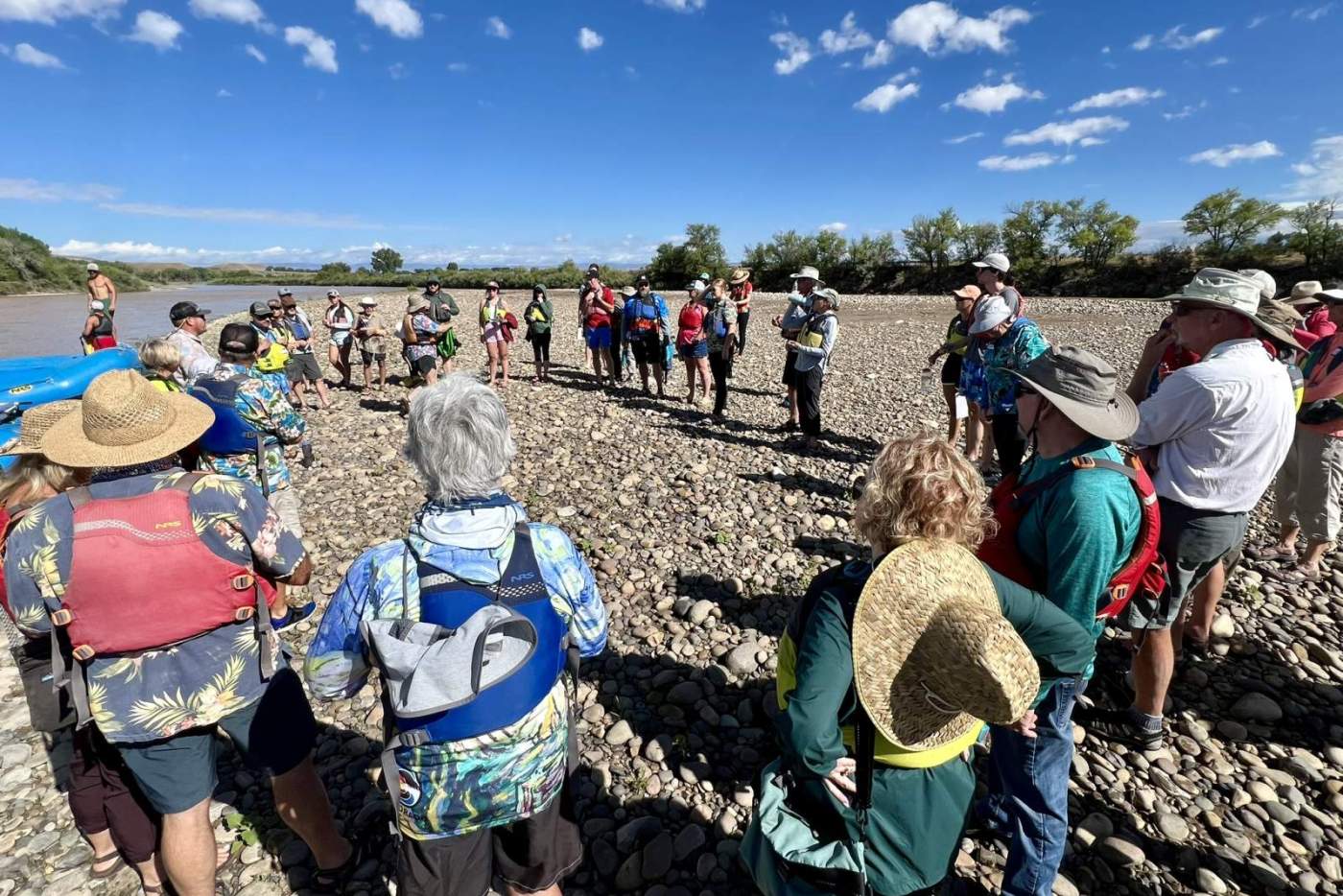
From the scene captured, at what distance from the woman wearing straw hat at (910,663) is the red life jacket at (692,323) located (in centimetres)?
841

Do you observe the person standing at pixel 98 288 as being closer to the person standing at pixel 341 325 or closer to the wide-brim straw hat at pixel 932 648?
the person standing at pixel 341 325

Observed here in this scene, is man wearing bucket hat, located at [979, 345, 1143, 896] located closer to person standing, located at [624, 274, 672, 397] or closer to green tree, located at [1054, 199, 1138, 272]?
person standing, located at [624, 274, 672, 397]

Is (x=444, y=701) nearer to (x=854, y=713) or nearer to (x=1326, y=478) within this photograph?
(x=854, y=713)

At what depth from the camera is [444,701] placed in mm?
1612

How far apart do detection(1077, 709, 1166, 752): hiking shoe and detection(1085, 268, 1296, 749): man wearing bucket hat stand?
0.25m

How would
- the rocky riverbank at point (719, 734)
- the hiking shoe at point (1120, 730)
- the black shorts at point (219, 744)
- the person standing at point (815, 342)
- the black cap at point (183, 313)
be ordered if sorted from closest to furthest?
the black shorts at point (219, 744) < the rocky riverbank at point (719, 734) < the hiking shoe at point (1120, 730) < the black cap at point (183, 313) < the person standing at point (815, 342)

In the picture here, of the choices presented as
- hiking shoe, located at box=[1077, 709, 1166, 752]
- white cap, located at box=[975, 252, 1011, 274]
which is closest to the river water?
white cap, located at box=[975, 252, 1011, 274]

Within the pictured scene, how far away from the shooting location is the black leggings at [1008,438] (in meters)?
5.64

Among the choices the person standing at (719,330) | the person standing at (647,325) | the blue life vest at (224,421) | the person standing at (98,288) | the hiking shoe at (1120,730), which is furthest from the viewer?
the person standing at (98,288)

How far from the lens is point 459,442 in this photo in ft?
5.78

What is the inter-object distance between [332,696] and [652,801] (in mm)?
2016

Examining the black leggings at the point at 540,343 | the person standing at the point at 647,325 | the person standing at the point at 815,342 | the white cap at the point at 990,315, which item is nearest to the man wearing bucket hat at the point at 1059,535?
the white cap at the point at 990,315

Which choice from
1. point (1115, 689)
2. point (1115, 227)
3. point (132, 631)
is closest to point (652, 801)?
point (132, 631)

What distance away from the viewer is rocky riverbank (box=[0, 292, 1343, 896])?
9.13 ft
